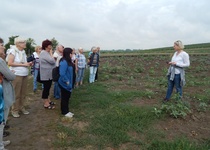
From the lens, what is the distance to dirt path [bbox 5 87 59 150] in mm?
3953

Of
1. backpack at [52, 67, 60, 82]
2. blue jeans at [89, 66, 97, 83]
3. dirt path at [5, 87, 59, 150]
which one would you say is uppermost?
backpack at [52, 67, 60, 82]

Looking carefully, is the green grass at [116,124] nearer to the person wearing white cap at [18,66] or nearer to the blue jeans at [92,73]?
the person wearing white cap at [18,66]

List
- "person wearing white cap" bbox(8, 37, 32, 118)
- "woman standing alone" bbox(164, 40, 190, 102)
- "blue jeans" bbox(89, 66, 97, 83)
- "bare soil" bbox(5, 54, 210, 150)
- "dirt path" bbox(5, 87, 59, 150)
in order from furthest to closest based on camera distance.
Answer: "blue jeans" bbox(89, 66, 97, 83) → "woman standing alone" bbox(164, 40, 190, 102) → "person wearing white cap" bbox(8, 37, 32, 118) → "bare soil" bbox(5, 54, 210, 150) → "dirt path" bbox(5, 87, 59, 150)

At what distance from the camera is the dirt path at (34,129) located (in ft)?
13.0

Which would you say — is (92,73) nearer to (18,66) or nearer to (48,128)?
(18,66)

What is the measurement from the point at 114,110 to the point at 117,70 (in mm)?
8186

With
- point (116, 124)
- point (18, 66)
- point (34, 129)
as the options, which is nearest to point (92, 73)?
point (18, 66)

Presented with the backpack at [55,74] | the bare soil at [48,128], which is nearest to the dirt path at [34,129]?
the bare soil at [48,128]

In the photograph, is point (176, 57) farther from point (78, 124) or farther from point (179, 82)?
point (78, 124)

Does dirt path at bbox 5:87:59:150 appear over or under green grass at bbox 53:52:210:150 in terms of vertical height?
under

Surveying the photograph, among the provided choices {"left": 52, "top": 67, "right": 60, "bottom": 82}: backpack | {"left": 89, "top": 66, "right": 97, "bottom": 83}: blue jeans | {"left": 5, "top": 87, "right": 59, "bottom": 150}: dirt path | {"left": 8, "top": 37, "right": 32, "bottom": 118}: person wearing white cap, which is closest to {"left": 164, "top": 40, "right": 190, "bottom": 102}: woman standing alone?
{"left": 52, "top": 67, "right": 60, "bottom": 82}: backpack

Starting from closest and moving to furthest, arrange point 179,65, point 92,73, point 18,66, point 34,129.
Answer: point 34,129 → point 18,66 → point 179,65 → point 92,73

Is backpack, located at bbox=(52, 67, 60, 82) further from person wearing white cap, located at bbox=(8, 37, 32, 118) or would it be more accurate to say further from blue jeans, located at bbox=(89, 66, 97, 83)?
blue jeans, located at bbox=(89, 66, 97, 83)

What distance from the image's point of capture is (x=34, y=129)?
4.69m
